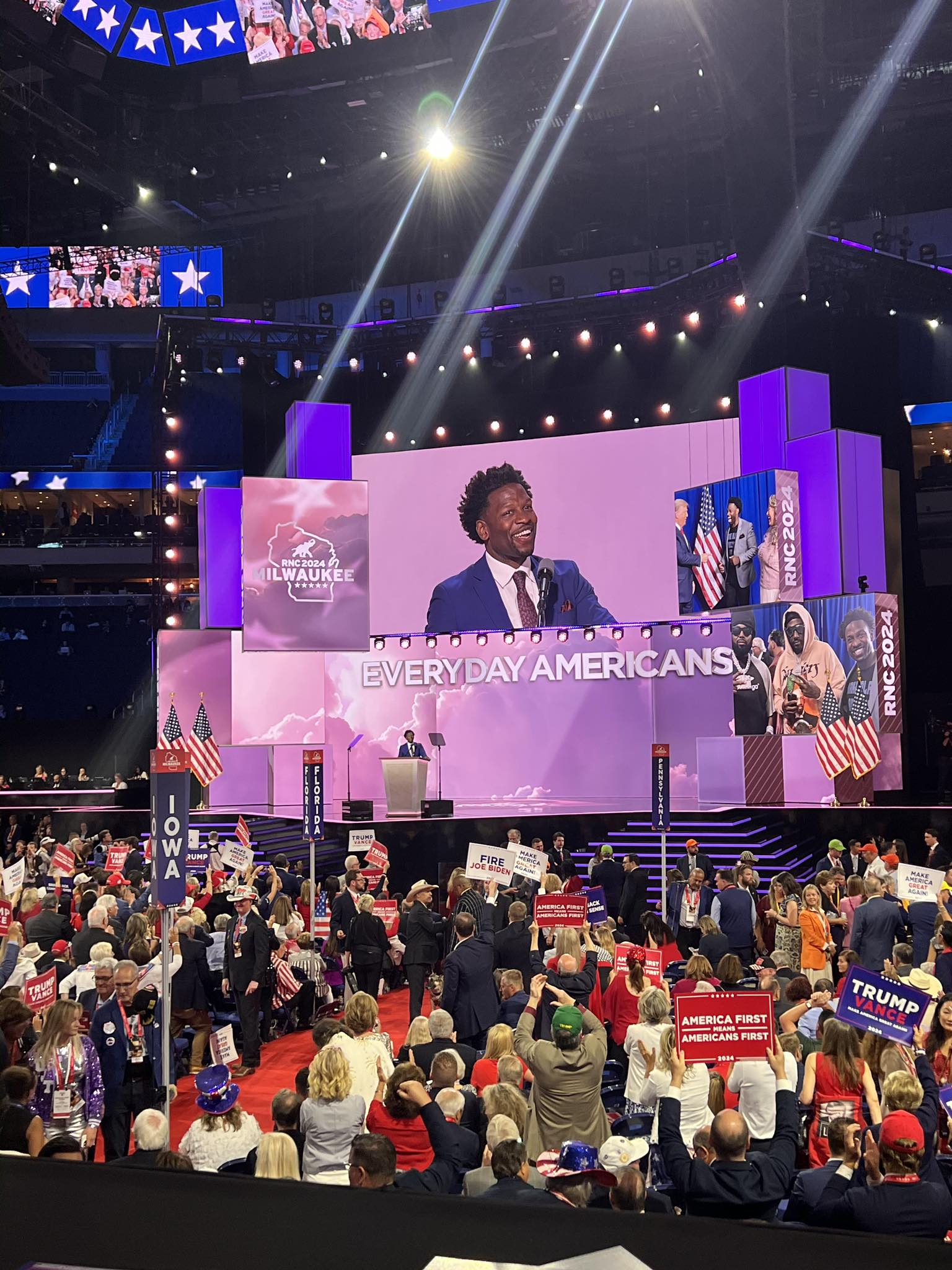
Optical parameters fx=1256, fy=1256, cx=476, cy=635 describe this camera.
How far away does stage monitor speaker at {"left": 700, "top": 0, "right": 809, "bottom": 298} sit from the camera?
15453 mm

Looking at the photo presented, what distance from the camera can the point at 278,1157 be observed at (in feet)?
16.9

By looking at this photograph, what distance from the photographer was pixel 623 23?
20.2 meters

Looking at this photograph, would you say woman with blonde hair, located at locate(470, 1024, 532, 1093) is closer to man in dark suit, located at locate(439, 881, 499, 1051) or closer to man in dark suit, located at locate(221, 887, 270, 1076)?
man in dark suit, located at locate(439, 881, 499, 1051)

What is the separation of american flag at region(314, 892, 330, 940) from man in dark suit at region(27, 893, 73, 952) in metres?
2.43

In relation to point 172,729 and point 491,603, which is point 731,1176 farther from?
point 172,729

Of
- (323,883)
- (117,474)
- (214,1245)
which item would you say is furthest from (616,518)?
(214,1245)

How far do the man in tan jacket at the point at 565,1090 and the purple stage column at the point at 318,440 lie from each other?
18887 millimetres

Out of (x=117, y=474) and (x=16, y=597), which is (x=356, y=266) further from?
(x=16, y=597)

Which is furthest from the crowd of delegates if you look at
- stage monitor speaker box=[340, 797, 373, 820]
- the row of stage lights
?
the row of stage lights

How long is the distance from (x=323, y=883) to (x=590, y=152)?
66.0ft

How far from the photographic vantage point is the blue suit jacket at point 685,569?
2133 cm

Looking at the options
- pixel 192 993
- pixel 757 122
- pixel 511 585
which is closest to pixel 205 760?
pixel 511 585

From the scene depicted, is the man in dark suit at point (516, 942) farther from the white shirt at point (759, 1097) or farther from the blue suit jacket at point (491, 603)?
the blue suit jacket at point (491, 603)

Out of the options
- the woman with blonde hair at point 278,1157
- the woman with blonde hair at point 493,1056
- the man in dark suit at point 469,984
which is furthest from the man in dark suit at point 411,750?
the woman with blonde hair at point 278,1157
